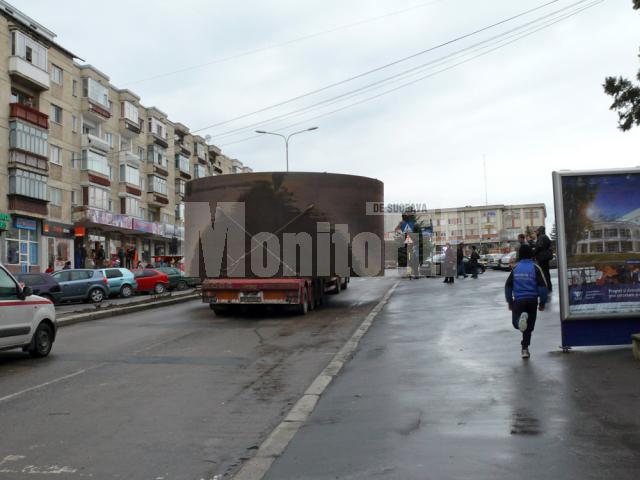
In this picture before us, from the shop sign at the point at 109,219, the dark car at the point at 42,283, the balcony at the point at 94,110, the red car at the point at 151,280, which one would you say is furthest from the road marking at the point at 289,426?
the balcony at the point at 94,110

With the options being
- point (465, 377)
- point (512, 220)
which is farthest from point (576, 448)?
point (512, 220)

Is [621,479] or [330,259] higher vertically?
[330,259]

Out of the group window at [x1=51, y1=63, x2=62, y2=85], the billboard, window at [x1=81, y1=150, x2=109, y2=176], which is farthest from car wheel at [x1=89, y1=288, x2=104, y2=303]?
window at [x1=51, y1=63, x2=62, y2=85]

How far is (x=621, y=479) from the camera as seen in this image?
13.5ft

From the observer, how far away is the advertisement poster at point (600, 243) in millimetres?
8688

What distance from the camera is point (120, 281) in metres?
29.2

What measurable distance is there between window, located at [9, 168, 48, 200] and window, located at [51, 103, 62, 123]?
18.5 feet

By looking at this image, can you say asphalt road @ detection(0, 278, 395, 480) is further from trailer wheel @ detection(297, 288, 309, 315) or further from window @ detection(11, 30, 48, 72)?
window @ detection(11, 30, 48, 72)

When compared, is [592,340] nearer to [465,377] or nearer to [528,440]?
[465,377]

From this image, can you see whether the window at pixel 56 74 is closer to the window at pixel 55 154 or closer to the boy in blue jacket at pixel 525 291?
the window at pixel 55 154

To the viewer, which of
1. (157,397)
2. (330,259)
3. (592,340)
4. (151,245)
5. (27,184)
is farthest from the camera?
(151,245)

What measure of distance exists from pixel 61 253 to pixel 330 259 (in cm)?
3154

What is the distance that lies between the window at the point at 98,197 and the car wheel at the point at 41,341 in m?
38.1

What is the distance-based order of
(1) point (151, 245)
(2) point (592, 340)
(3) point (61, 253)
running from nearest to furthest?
1. (2) point (592, 340)
2. (3) point (61, 253)
3. (1) point (151, 245)
